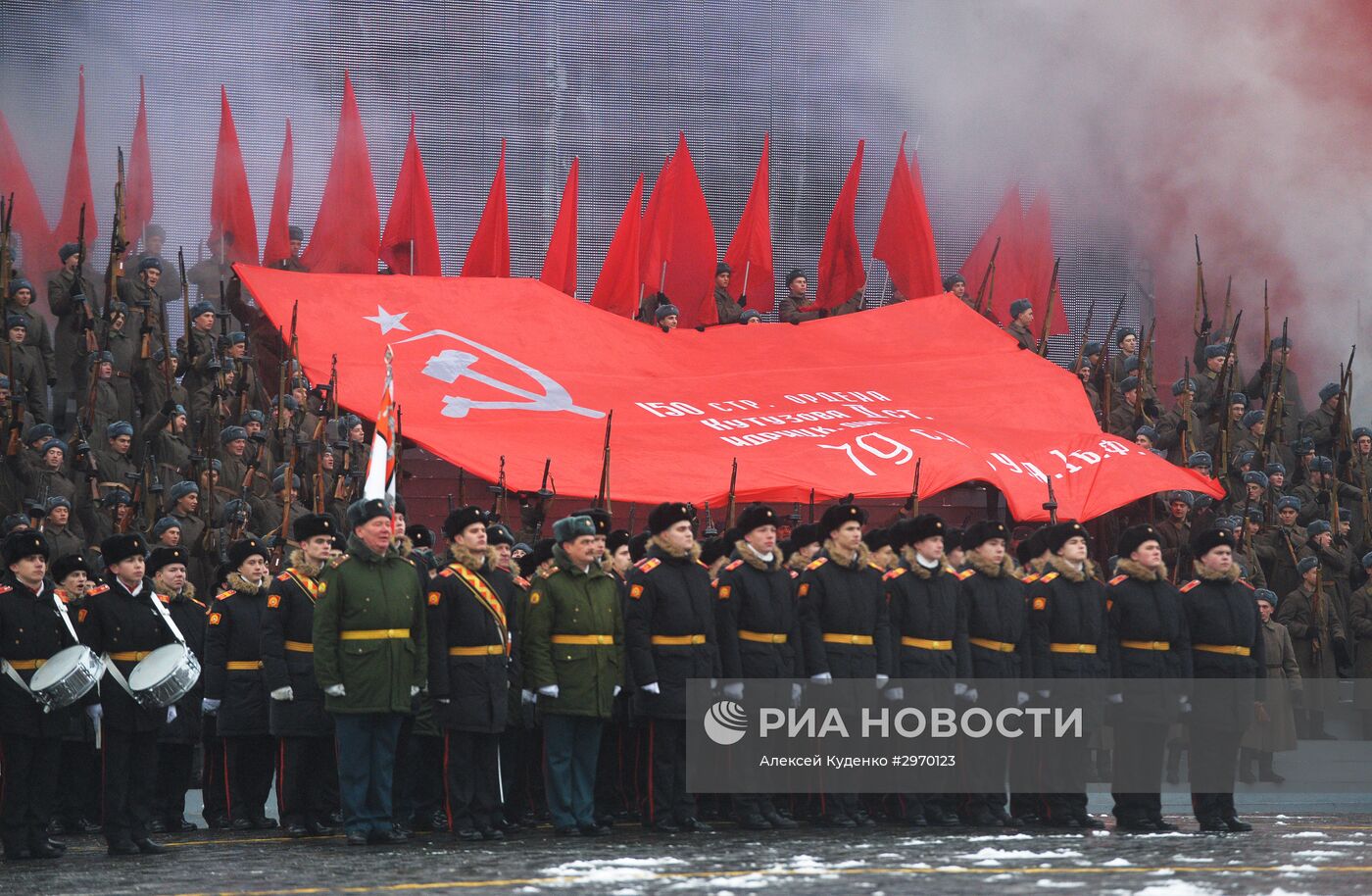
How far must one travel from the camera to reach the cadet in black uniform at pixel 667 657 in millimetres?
9500

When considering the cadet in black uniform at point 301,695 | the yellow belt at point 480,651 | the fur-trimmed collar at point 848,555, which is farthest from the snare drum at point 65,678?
the fur-trimmed collar at point 848,555

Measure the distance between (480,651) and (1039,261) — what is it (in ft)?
41.3

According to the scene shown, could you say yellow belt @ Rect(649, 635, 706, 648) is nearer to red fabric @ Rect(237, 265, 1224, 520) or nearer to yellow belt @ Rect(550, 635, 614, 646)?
yellow belt @ Rect(550, 635, 614, 646)

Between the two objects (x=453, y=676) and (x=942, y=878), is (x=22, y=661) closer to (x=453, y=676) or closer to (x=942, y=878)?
(x=453, y=676)

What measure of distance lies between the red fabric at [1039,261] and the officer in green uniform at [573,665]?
11.9 m

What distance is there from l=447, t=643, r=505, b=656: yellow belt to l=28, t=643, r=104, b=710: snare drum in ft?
5.27

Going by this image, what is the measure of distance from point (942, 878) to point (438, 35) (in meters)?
16.0

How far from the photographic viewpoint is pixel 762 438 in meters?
15.5

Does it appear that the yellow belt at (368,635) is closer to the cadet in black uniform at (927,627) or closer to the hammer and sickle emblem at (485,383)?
the cadet in black uniform at (927,627)

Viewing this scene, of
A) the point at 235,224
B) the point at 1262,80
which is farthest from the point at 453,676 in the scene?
the point at 1262,80

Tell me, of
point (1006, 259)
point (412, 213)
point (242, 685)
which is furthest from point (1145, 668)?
point (412, 213)

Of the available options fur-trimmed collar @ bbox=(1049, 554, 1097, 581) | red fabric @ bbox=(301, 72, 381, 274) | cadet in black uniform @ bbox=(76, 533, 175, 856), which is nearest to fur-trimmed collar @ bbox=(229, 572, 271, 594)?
cadet in black uniform @ bbox=(76, 533, 175, 856)

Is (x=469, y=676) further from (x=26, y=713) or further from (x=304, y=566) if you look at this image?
(x=26, y=713)

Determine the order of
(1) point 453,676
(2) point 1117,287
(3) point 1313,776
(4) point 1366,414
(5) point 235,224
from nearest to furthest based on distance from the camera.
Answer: (1) point 453,676, (3) point 1313,776, (5) point 235,224, (4) point 1366,414, (2) point 1117,287
